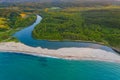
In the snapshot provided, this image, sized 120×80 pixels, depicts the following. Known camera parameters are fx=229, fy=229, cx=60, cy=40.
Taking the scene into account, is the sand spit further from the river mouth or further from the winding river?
the river mouth

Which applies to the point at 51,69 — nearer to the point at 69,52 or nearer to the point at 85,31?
the point at 69,52

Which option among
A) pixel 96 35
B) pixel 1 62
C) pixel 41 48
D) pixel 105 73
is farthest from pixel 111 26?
pixel 1 62

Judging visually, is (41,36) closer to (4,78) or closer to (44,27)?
(44,27)

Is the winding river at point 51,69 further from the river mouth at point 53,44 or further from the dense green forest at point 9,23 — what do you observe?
the dense green forest at point 9,23

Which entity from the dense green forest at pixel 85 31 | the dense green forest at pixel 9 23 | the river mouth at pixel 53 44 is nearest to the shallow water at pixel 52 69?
the river mouth at pixel 53 44

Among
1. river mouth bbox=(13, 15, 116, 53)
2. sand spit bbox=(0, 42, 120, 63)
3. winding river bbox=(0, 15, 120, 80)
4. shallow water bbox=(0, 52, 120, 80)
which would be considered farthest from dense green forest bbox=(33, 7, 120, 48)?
shallow water bbox=(0, 52, 120, 80)

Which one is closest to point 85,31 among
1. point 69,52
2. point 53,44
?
point 53,44

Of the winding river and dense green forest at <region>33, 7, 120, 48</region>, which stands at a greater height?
dense green forest at <region>33, 7, 120, 48</region>

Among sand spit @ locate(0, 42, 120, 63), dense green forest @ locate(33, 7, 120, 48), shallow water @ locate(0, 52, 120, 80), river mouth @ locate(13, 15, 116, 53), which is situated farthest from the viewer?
dense green forest @ locate(33, 7, 120, 48)
